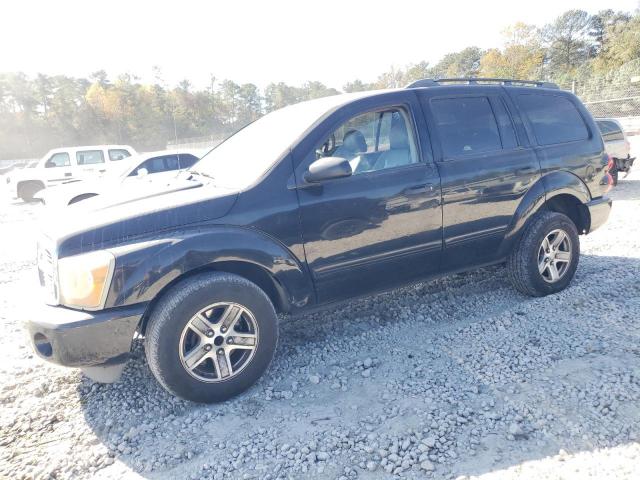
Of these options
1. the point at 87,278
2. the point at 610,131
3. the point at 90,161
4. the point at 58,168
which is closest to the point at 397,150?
the point at 87,278

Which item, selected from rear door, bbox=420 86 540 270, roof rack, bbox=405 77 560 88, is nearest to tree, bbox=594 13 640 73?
roof rack, bbox=405 77 560 88

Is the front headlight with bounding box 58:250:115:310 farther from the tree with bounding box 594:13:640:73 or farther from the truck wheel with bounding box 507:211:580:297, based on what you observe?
the tree with bounding box 594:13:640:73

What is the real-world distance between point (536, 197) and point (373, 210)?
1.72 meters

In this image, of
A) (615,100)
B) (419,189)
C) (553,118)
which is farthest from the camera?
(615,100)

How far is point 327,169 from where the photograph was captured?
117 inches

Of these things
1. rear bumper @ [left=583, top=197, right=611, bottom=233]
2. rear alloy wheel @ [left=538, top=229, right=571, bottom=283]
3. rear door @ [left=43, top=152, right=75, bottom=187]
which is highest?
rear door @ [left=43, top=152, right=75, bottom=187]

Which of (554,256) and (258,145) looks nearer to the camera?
(258,145)

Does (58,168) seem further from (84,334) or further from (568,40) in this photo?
(568,40)

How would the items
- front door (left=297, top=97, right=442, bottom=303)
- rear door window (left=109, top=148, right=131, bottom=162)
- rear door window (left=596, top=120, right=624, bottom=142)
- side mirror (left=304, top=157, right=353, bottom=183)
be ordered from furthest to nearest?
rear door window (left=109, top=148, right=131, bottom=162) < rear door window (left=596, top=120, right=624, bottom=142) < front door (left=297, top=97, right=442, bottom=303) < side mirror (left=304, top=157, right=353, bottom=183)

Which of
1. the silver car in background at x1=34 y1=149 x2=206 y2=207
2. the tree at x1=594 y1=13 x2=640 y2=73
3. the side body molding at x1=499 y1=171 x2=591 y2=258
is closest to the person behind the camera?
the side body molding at x1=499 y1=171 x2=591 y2=258

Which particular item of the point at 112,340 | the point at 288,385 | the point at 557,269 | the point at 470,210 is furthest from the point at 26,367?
the point at 557,269

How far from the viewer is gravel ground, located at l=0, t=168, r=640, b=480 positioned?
7.68 ft

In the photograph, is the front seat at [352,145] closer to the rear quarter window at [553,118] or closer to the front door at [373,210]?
the front door at [373,210]

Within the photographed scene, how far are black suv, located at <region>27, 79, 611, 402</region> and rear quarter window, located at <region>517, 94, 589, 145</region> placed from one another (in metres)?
0.01
